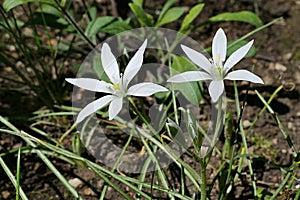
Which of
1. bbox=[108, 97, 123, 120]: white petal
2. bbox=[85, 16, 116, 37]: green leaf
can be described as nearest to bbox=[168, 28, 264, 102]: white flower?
bbox=[108, 97, 123, 120]: white petal

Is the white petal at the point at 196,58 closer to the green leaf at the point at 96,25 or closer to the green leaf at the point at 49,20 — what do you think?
the green leaf at the point at 96,25

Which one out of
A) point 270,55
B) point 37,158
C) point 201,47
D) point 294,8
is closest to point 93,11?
point 201,47

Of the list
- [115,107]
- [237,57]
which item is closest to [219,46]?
[237,57]

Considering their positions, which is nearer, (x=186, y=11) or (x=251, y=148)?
(x=251, y=148)

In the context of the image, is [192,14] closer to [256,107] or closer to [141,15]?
[141,15]

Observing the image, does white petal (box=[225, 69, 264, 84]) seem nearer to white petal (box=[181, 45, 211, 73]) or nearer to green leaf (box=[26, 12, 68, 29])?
white petal (box=[181, 45, 211, 73])

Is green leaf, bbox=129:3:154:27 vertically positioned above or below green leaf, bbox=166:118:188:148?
above

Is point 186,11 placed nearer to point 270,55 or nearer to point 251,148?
point 270,55
